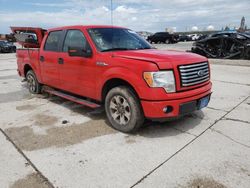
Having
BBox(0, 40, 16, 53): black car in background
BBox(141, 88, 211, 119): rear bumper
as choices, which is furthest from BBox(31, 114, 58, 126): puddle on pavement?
BBox(0, 40, 16, 53): black car in background

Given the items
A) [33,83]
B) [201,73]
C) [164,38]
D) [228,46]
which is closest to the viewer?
[201,73]

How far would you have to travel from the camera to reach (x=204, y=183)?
259 centimetres

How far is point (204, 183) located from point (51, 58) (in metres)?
4.12

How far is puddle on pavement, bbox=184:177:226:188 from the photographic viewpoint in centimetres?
254

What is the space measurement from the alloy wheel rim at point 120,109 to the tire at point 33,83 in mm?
3234

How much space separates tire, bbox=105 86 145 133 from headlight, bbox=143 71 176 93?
43cm

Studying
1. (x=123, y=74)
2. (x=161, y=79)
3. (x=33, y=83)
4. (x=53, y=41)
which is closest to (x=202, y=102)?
(x=161, y=79)

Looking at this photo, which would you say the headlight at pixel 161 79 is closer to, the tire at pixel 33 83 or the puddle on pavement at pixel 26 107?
the puddle on pavement at pixel 26 107

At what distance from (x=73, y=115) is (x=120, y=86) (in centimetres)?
152

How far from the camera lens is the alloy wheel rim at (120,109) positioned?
3811 mm

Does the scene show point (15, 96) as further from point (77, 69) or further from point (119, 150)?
point (119, 150)

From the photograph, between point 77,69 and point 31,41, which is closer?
point 77,69

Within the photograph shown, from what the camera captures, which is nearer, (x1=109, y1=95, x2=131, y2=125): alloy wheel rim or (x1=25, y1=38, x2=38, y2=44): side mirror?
(x1=109, y1=95, x2=131, y2=125): alloy wheel rim

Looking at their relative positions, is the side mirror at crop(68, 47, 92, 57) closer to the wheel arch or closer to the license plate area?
the wheel arch
